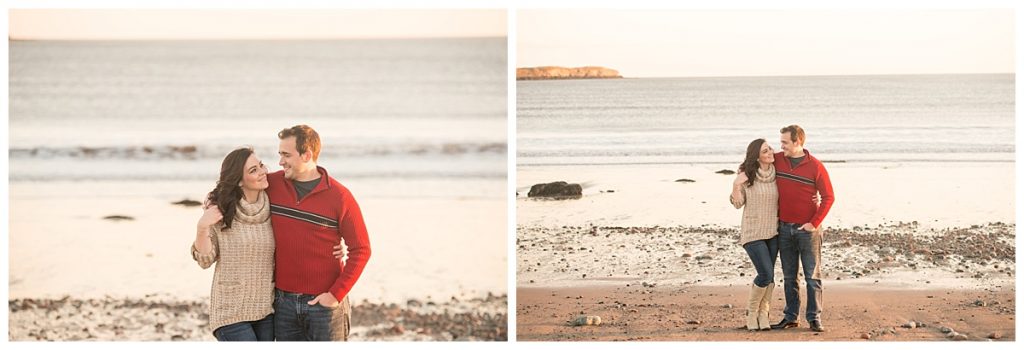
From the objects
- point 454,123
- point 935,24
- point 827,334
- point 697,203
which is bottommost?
point 827,334

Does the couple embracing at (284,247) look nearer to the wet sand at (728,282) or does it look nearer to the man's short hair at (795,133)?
the wet sand at (728,282)

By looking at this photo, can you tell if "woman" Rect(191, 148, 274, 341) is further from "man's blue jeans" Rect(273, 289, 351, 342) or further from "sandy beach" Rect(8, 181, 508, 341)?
"sandy beach" Rect(8, 181, 508, 341)

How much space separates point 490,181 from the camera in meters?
6.77

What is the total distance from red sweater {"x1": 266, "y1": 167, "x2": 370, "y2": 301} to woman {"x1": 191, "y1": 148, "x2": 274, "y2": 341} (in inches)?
2.1

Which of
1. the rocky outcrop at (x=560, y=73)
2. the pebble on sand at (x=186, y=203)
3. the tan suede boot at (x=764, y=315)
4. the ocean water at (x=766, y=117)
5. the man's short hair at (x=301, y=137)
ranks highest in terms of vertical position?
the rocky outcrop at (x=560, y=73)

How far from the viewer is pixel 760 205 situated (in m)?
5.58

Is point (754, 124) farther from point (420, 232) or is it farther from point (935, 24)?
point (420, 232)

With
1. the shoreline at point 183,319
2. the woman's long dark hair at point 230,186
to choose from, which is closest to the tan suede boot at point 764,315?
the shoreline at point 183,319

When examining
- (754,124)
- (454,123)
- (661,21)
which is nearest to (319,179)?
(454,123)

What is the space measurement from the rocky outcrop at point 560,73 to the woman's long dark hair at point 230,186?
7.14 feet

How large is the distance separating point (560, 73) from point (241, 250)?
2337 mm

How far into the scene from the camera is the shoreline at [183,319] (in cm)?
657

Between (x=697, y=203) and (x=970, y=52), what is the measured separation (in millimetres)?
1687

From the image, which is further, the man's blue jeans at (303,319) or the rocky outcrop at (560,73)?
the rocky outcrop at (560,73)
